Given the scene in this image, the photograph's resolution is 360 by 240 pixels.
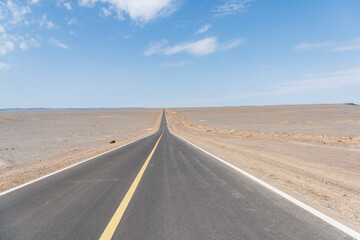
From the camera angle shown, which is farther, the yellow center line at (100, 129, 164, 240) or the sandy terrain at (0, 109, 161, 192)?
the sandy terrain at (0, 109, 161, 192)

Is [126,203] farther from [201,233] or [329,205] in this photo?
[329,205]

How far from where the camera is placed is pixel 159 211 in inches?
168

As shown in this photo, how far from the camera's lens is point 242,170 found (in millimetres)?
7723

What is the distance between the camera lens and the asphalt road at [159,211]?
3.44 metres

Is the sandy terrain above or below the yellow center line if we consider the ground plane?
below

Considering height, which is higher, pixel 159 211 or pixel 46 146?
pixel 159 211

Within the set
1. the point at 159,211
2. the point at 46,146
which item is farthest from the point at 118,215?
the point at 46,146

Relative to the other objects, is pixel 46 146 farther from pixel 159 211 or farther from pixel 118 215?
pixel 159 211

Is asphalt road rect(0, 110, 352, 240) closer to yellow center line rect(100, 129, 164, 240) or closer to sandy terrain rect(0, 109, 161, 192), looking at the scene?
yellow center line rect(100, 129, 164, 240)

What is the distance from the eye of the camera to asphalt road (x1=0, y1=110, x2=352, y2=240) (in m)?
3.44

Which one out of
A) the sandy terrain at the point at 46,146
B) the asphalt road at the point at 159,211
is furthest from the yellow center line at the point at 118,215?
the sandy terrain at the point at 46,146

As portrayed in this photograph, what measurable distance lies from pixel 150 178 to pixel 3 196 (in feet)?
12.0

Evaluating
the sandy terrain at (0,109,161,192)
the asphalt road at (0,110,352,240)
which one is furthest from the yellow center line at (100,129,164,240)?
the sandy terrain at (0,109,161,192)

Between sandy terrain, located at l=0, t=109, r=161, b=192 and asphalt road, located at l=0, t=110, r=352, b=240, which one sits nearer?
asphalt road, located at l=0, t=110, r=352, b=240
